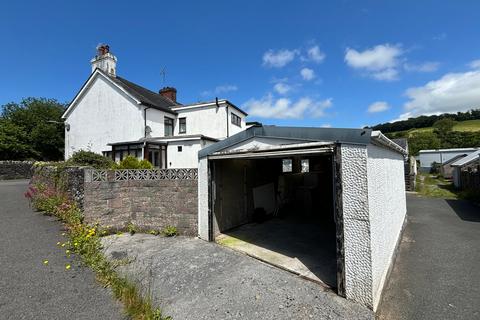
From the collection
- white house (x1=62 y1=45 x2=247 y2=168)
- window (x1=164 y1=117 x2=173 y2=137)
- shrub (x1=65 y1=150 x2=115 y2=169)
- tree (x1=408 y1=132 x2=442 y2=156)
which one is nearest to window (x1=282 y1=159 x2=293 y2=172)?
white house (x1=62 y1=45 x2=247 y2=168)

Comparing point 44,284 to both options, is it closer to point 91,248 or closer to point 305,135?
point 91,248

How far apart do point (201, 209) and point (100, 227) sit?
285 centimetres

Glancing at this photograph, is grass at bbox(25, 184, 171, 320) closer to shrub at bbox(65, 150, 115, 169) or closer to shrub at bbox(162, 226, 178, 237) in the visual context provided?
shrub at bbox(65, 150, 115, 169)

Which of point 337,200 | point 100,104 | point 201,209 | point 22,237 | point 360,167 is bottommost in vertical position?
point 22,237

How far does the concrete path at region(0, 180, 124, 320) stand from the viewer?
333 centimetres

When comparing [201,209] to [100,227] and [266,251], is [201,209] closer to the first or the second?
[266,251]

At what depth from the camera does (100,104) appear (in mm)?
19219

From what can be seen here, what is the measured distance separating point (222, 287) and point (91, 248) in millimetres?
3269

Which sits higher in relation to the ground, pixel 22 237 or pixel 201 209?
pixel 201 209

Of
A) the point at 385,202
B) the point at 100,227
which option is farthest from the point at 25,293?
the point at 385,202

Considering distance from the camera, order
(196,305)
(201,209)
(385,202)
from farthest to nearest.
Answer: (201,209) → (385,202) → (196,305)

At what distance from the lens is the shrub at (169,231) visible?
6.84m

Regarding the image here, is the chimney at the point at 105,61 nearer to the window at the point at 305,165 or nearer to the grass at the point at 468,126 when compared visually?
the window at the point at 305,165

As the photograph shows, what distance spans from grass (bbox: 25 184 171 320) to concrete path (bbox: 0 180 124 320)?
152 millimetres
